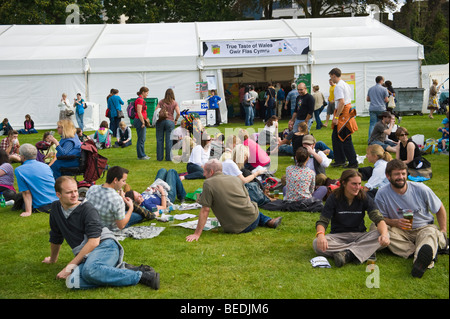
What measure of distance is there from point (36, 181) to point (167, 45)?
14.2 metres

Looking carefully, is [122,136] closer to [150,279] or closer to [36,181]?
[36,181]

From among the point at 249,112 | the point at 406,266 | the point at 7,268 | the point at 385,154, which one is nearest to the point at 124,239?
the point at 7,268

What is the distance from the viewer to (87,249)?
15.1ft

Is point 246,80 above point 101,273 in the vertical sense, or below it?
above

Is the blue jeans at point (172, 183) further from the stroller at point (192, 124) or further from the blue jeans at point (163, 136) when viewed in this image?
the stroller at point (192, 124)

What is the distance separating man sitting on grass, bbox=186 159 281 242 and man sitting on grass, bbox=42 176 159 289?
138cm

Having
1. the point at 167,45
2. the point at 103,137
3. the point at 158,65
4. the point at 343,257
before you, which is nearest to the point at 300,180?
the point at 343,257

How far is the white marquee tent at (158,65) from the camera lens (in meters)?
19.7

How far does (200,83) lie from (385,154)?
13495 millimetres

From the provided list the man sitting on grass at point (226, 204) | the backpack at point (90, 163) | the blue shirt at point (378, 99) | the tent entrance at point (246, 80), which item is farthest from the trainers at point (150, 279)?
the tent entrance at point (246, 80)

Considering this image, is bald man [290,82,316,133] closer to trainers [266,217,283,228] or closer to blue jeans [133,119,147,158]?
blue jeans [133,119,147,158]

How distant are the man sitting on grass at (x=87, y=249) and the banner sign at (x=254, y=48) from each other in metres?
15.6

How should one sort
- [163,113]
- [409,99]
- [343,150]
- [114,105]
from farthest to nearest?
[409,99] < [114,105] < [163,113] < [343,150]

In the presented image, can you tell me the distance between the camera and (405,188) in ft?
16.5
